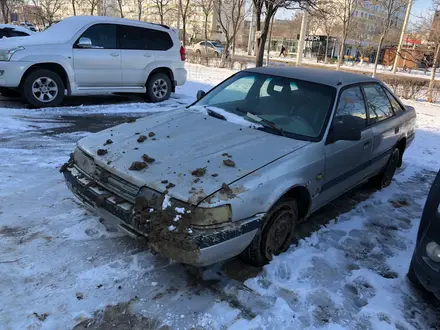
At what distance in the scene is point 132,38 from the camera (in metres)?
9.00

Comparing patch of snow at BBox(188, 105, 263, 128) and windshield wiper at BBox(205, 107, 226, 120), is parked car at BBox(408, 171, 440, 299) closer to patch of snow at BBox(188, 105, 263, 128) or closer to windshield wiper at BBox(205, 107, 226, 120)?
patch of snow at BBox(188, 105, 263, 128)

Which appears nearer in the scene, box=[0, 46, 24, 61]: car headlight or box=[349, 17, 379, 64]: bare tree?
box=[0, 46, 24, 61]: car headlight

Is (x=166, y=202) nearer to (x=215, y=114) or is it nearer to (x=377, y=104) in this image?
(x=215, y=114)

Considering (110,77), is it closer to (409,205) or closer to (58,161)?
(58,161)

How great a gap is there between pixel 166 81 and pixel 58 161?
5184 millimetres

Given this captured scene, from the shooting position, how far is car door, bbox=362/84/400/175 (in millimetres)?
4586

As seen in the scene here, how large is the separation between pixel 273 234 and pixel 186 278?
2.74ft

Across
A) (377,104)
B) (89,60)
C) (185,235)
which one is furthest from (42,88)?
(185,235)

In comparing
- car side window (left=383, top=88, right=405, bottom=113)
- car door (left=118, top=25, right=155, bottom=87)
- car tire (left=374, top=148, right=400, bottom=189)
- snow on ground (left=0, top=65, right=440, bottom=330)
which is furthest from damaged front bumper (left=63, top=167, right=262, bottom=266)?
car door (left=118, top=25, right=155, bottom=87)

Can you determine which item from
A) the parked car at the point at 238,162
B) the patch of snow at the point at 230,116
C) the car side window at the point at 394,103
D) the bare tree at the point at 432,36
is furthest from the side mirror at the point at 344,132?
the bare tree at the point at 432,36

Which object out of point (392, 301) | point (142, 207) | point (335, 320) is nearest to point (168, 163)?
point (142, 207)

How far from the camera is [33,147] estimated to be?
18.9 feet

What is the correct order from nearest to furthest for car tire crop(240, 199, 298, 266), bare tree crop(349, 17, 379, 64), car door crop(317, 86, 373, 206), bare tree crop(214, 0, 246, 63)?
car tire crop(240, 199, 298, 266), car door crop(317, 86, 373, 206), bare tree crop(214, 0, 246, 63), bare tree crop(349, 17, 379, 64)

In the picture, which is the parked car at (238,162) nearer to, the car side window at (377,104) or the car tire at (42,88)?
the car side window at (377,104)
